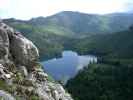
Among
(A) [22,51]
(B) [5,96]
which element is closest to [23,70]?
(A) [22,51]

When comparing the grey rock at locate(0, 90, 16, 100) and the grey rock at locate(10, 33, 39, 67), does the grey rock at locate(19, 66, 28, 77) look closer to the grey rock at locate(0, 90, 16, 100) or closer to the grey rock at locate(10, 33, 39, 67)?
the grey rock at locate(10, 33, 39, 67)

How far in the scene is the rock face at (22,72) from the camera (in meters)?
23.8

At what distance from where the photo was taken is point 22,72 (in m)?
27.3

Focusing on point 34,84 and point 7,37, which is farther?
point 7,37

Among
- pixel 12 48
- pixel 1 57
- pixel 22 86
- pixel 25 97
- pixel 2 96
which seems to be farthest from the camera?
pixel 12 48

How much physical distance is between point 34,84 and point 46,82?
2527 mm

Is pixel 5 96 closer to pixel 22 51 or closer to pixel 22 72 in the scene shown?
pixel 22 72

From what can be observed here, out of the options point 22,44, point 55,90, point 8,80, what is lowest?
point 55,90

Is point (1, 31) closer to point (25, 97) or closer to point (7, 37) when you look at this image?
point (7, 37)

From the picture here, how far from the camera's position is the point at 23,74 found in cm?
2720

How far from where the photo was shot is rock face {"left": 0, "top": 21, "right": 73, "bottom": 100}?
23797mm

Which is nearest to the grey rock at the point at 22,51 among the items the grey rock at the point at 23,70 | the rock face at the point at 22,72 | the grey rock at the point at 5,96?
the rock face at the point at 22,72

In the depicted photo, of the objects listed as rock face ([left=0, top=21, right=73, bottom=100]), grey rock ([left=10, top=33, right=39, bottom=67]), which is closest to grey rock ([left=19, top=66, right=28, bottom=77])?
rock face ([left=0, top=21, right=73, bottom=100])

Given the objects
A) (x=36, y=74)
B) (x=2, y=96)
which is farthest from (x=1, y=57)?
(x=2, y=96)
